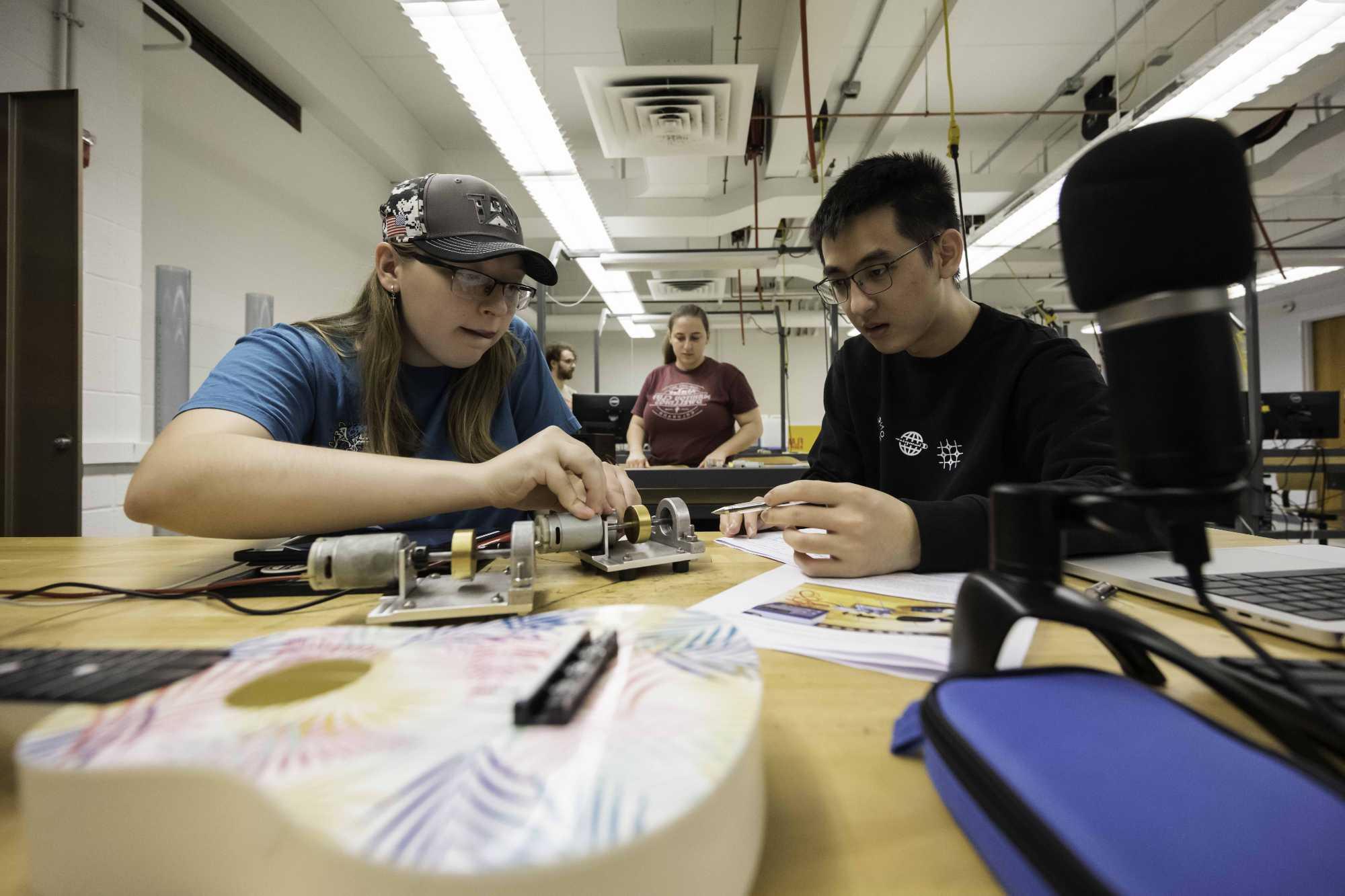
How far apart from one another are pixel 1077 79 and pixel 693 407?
11.3 feet

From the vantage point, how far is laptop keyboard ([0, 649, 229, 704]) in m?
0.30

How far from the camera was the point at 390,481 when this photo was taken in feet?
2.38

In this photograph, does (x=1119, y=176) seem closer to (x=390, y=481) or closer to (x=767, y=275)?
(x=390, y=481)

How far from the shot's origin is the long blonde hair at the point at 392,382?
40.6 inches

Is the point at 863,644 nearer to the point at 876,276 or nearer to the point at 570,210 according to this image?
the point at 876,276

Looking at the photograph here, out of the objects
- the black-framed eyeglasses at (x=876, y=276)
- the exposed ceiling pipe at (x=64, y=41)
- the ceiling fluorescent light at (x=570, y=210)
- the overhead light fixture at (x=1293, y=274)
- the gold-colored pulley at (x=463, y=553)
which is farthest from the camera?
the overhead light fixture at (x=1293, y=274)

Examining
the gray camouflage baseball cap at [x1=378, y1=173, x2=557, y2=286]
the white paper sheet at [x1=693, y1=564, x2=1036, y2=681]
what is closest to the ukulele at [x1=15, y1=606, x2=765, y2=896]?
the white paper sheet at [x1=693, y1=564, x2=1036, y2=681]

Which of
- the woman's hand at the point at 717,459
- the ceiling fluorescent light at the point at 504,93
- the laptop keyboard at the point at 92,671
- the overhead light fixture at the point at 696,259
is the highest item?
the ceiling fluorescent light at the point at 504,93

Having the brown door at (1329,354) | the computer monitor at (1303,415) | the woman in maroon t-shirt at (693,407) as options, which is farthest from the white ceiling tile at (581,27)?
the brown door at (1329,354)

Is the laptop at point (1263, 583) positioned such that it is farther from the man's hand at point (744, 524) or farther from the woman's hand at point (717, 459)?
the woman's hand at point (717, 459)

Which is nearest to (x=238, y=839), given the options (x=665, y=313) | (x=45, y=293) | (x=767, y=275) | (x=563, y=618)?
(x=563, y=618)

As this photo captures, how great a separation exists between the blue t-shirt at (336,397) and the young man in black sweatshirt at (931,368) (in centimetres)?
54

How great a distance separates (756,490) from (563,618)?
191cm

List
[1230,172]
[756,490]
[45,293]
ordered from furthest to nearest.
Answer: [756,490], [45,293], [1230,172]
